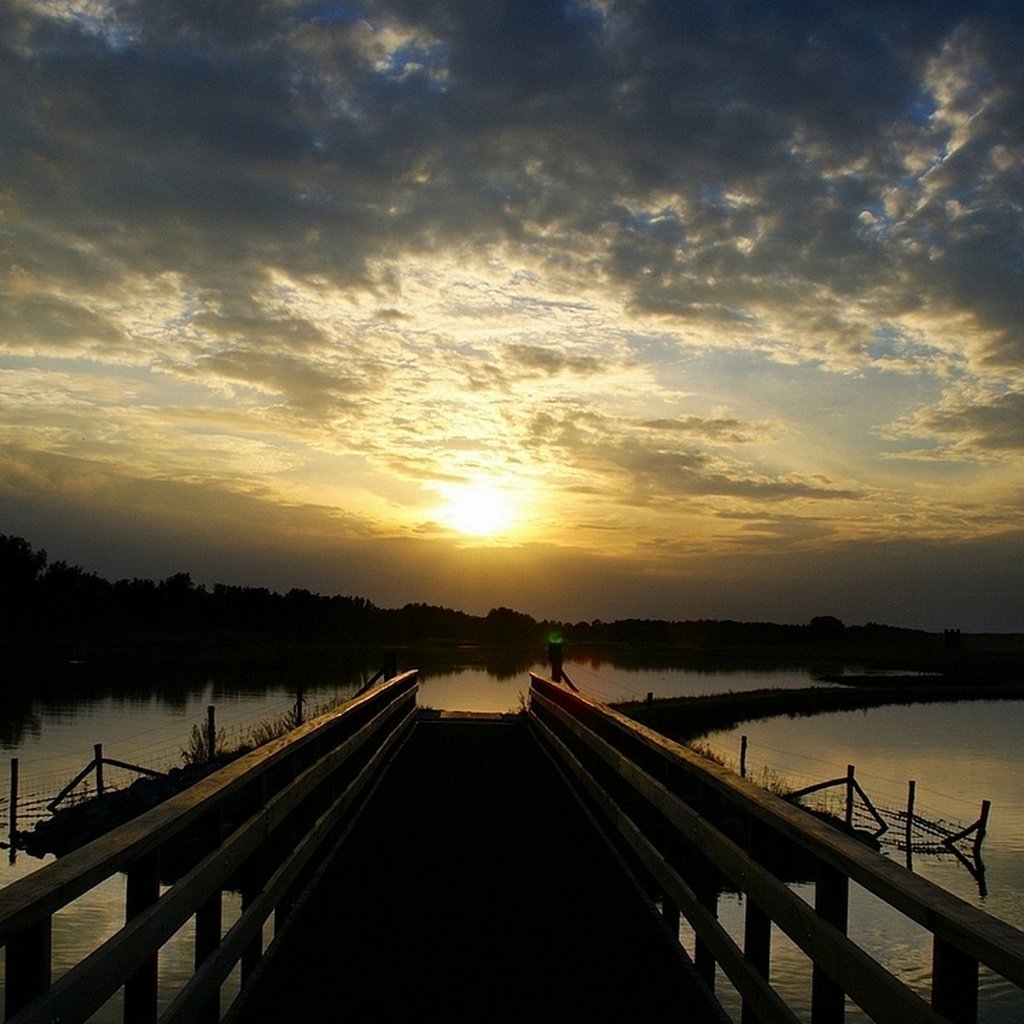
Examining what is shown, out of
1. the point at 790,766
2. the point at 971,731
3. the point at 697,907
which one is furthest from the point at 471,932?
the point at 971,731

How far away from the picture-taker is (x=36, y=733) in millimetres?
38000

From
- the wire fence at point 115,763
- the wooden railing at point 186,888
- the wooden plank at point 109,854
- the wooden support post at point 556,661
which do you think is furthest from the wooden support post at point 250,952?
the wooden support post at point 556,661

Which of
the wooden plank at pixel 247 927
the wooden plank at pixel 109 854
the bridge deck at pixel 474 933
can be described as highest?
the wooden plank at pixel 109 854

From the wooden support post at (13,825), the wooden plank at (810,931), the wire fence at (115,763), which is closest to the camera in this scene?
the wooden plank at (810,931)

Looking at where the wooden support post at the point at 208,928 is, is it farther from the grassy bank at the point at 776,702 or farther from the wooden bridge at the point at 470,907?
the grassy bank at the point at 776,702

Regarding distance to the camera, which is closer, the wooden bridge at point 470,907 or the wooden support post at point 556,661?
the wooden bridge at point 470,907

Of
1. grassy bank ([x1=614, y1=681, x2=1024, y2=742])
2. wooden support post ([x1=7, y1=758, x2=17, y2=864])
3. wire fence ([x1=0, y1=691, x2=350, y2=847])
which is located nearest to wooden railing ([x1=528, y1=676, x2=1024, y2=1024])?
wire fence ([x1=0, y1=691, x2=350, y2=847])

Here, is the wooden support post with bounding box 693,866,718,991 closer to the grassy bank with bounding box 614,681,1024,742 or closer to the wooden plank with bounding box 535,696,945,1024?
the wooden plank with bounding box 535,696,945,1024

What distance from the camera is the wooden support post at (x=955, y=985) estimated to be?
2785mm

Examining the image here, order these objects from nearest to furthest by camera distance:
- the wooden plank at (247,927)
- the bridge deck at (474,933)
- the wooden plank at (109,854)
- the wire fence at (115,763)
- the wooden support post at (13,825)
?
the wooden plank at (109,854)
the wooden plank at (247,927)
the bridge deck at (474,933)
the wooden support post at (13,825)
the wire fence at (115,763)

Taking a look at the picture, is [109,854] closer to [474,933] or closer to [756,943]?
[756,943]

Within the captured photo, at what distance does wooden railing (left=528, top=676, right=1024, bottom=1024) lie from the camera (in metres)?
2.84

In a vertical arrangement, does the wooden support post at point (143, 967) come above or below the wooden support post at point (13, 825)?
above

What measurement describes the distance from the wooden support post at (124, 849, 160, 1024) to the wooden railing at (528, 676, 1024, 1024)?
2.23m
